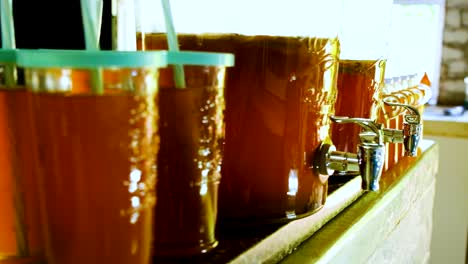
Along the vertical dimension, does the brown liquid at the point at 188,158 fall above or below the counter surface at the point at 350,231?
above

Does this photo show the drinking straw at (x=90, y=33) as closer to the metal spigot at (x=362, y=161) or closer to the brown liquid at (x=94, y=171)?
the brown liquid at (x=94, y=171)

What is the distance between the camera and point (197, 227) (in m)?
0.47

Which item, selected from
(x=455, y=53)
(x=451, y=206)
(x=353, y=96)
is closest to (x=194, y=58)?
(x=353, y=96)

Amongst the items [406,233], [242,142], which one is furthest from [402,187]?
[242,142]

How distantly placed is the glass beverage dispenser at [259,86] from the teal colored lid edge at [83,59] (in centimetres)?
22

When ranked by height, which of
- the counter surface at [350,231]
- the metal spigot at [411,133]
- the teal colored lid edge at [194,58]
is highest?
the teal colored lid edge at [194,58]

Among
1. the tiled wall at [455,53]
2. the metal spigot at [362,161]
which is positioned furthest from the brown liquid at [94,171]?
the tiled wall at [455,53]

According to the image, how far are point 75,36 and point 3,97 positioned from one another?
1.09ft

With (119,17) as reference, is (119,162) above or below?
below

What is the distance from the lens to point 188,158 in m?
0.44

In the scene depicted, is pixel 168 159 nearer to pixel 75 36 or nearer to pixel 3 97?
pixel 3 97

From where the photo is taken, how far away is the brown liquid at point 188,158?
1.43 feet

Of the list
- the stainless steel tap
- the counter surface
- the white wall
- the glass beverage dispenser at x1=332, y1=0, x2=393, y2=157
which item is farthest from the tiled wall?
the stainless steel tap

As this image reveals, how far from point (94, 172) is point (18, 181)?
3.8 inches
